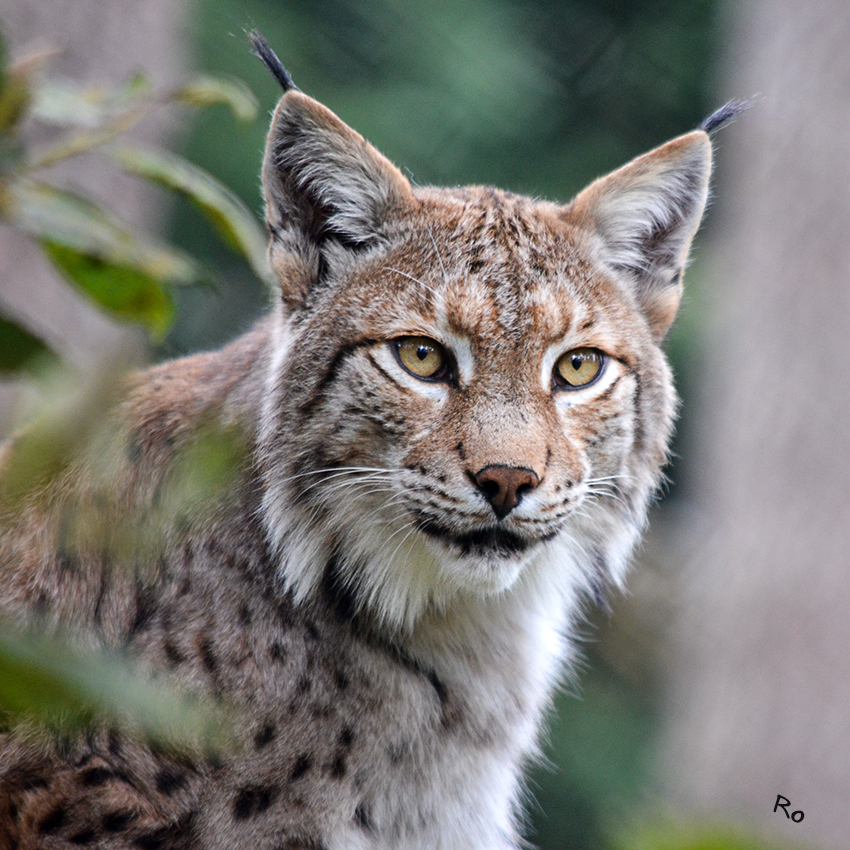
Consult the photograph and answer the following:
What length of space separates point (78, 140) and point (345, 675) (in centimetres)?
190

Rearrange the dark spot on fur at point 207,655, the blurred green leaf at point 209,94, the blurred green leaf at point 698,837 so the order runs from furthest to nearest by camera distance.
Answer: the dark spot on fur at point 207,655 → the blurred green leaf at point 209,94 → the blurred green leaf at point 698,837

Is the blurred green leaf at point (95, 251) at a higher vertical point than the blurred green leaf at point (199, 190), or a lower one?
lower

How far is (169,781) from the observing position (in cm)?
277

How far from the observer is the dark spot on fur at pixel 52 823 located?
268cm

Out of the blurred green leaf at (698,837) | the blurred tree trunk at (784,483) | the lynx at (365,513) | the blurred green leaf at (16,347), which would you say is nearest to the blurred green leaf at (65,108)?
the blurred green leaf at (16,347)

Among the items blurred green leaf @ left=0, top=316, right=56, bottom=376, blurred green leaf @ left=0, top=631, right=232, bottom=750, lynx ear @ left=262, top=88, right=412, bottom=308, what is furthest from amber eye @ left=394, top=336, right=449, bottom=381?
blurred green leaf @ left=0, top=631, right=232, bottom=750

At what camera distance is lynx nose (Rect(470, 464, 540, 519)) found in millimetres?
2652

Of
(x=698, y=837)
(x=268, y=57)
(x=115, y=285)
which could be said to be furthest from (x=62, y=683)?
(x=268, y=57)

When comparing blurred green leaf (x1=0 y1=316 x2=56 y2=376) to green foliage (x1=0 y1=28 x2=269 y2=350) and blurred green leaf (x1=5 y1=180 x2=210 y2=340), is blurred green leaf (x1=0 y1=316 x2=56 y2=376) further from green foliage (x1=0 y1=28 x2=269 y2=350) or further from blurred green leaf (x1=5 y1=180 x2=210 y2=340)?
blurred green leaf (x1=5 y1=180 x2=210 y2=340)

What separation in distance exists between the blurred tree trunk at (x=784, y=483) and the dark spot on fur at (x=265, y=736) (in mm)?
4019

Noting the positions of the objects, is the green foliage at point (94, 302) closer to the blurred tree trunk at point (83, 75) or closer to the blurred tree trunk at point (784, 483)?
the blurred tree trunk at point (83, 75)

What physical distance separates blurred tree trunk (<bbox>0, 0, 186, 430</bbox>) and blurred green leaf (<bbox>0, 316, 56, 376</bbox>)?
3895 mm

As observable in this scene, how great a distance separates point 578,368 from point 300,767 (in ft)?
4.15

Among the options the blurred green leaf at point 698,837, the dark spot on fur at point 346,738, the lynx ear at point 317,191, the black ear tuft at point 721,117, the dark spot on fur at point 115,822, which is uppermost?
the black ear tuft at point 721,117
